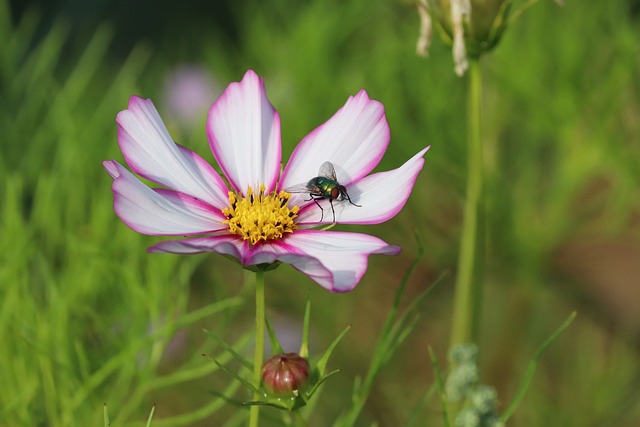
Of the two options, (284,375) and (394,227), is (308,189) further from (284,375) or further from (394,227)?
(394,227)

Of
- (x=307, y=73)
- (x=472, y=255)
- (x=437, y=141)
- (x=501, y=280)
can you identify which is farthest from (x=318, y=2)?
(x=472, y=255)

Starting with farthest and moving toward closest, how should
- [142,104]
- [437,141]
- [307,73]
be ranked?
1. [307,73]
2. [437,141]
3. [142,104]

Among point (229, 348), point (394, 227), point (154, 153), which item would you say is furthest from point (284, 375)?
point (394, 227)

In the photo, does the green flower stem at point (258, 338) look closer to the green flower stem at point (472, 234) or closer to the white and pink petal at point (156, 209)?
the white and pink petal at point (156, 209)

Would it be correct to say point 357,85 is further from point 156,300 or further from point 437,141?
point 156,300

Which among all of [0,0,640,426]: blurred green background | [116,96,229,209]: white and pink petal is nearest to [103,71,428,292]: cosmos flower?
[116,96,229,209]: white and pink petal
